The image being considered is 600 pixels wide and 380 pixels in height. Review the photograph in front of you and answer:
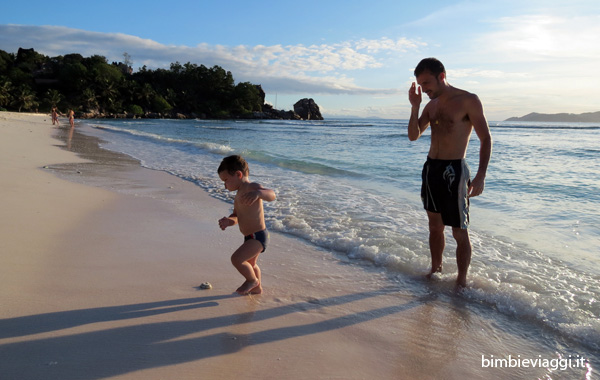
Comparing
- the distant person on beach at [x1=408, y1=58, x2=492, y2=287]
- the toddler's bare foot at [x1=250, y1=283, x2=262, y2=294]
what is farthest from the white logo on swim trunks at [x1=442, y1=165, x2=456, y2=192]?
the toddler's bare foot at [x1=250, y1=283, x2=262, y2=294]

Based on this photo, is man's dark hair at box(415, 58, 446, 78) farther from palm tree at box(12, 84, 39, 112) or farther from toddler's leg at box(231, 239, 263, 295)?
palm tree at box(12, 84, 39, 112)

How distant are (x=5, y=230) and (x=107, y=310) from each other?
213 cm

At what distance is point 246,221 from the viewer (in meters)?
3.13

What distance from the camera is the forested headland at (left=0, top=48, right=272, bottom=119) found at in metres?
71.8

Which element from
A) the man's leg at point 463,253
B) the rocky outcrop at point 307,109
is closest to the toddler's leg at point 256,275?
the man's leg at point 463,253

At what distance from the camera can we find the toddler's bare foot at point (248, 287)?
9.93 ft

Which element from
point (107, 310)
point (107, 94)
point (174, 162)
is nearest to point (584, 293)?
point (107, 310)

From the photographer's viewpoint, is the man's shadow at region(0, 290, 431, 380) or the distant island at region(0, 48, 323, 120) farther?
the distant island at region(0, 48, 323, 120)

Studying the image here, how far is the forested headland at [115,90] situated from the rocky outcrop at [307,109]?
1442 cm

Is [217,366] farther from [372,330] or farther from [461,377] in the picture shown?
[461,377]

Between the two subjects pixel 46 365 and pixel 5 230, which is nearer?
pixel 46 365

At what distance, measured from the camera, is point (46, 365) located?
1936mm

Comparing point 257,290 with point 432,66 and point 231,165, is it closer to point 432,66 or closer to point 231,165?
point 231,165

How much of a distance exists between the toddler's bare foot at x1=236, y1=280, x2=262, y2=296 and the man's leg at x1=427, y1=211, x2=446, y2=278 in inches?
64.8
